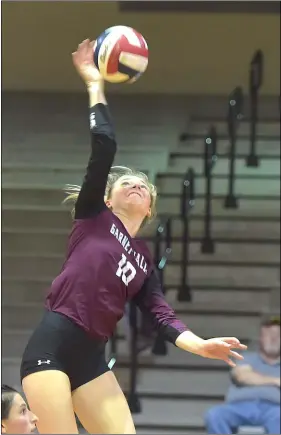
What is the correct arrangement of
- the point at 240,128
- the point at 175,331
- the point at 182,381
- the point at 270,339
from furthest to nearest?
1. the point at 240,128
2. the point at 182,381
3. the point at 270,339
4. the point at 175,331

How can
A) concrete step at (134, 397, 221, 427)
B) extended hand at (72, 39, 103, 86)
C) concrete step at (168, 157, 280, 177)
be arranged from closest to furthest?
extended hand at (72, 39, 103, 86) → concrete step at (134, 397, 221, 427) → concrete step at (168, 157, 280, 177)

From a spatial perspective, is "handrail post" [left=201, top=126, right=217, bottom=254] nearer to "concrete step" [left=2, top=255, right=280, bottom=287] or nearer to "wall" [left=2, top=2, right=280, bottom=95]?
"concrete step" [left=2, top=255, right=280, bottom=287]

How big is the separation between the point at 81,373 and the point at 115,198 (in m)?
0.66

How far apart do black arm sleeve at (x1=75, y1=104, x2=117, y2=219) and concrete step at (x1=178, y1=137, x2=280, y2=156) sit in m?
5.63

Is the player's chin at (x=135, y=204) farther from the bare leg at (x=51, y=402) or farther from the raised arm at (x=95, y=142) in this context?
the bare leg at (x=51, y=402)

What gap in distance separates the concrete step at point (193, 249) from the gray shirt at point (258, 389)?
4.84 ft

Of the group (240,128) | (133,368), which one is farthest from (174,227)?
(133,368)

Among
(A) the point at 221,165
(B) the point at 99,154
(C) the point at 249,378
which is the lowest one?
(C) the point at 249,378

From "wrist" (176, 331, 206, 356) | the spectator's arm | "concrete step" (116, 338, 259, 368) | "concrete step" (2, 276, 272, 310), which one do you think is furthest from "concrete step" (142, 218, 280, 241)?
"wrist" (176, 331, 206, 356)

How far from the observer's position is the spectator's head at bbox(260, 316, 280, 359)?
19.6 ft

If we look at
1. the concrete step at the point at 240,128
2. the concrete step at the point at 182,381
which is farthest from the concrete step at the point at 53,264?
the concrete step at the point at 240,128

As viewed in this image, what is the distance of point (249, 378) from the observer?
19.5 ft

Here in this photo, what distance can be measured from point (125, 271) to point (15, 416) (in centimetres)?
62

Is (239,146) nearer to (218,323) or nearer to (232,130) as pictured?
(232,130)
